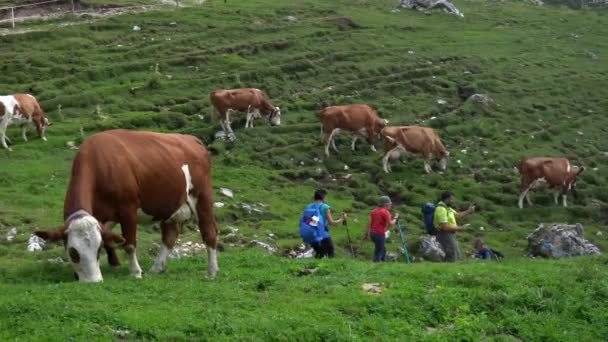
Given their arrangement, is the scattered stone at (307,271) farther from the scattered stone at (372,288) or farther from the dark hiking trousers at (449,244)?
the dark hiking trousers at (449,244)

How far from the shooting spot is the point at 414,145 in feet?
112

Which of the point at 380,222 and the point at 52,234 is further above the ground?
the point at 52,234

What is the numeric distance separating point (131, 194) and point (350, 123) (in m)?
21.8

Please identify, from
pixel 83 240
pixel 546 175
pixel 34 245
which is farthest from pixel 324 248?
pixel 546 175

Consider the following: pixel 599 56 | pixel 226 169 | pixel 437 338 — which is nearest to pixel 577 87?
pixel 599 56

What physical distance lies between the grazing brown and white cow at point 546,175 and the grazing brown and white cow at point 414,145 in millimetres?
3301

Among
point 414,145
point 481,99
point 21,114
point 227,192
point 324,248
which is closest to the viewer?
point 324,248

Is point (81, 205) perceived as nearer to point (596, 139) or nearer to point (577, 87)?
point (596, 139)

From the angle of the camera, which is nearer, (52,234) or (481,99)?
(52,234)

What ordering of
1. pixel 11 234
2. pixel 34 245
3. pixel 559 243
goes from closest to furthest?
pixel 34 245
pixel 11 234
pixel 559 243

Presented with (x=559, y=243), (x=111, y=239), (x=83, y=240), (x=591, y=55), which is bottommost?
(x=591, y=55)

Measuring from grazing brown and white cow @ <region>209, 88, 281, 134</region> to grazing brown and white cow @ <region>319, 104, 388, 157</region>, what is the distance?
8.82 feet

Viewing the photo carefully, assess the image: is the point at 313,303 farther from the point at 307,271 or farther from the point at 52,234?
the point at 52,234

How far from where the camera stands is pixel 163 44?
48.6 m
